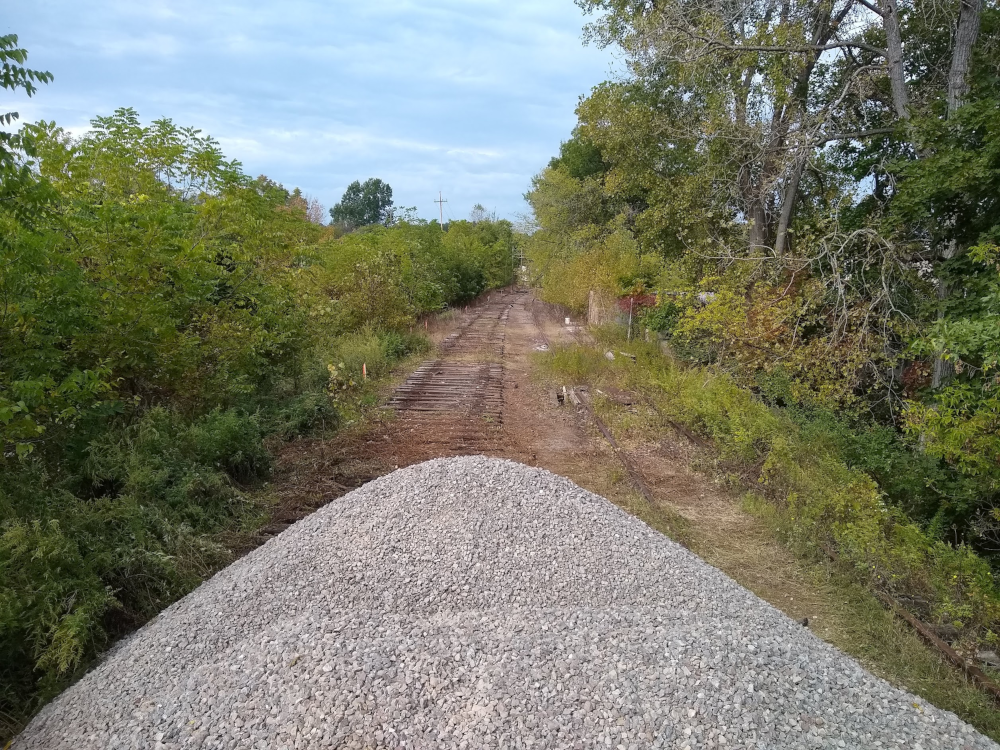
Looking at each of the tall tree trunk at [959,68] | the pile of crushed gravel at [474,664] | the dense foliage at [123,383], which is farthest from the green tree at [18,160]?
the tall tree trunk at [959,68]

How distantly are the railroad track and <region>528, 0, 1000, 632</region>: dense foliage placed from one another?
4.11 meters

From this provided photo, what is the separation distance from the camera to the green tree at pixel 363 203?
101750 millimetres

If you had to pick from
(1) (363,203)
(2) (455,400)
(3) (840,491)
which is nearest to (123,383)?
(2) (455,400)

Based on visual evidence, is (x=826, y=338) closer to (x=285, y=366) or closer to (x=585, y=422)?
(x=585, y=422)

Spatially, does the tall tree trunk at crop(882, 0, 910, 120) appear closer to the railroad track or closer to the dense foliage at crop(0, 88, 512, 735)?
the railroad track

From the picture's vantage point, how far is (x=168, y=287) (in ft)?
20.7

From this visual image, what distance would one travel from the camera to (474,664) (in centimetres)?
357

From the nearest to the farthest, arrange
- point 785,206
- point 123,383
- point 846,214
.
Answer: point 123,383 < point 846,214 < point 785,206

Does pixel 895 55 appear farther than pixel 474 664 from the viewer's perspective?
Yes

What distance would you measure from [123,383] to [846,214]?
1107 cm

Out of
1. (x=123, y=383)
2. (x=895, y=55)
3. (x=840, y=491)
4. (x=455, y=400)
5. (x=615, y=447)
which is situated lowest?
(x=615, y=447)

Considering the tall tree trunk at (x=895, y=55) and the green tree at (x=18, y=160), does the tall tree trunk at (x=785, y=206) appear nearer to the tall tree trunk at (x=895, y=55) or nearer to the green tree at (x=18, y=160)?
the tall tree trunk at (x=895, y=55)

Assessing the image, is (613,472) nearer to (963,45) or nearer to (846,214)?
(846,214)

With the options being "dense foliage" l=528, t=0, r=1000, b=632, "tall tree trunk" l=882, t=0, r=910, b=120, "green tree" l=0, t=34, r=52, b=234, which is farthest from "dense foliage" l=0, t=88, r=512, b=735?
"tall tree trunk" l=882, t=0, r=910, b=120
